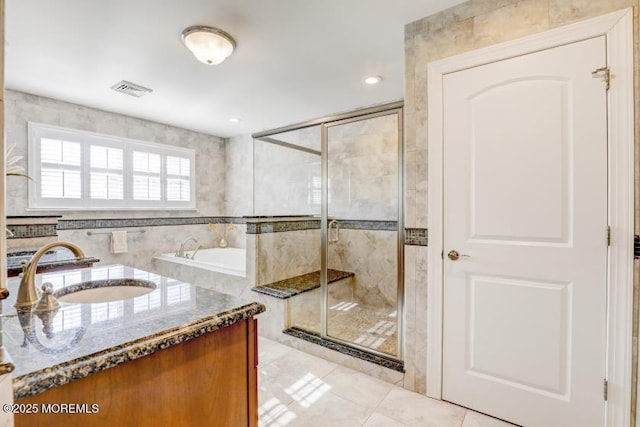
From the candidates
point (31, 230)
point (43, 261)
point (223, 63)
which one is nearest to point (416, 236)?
point (223, 63)

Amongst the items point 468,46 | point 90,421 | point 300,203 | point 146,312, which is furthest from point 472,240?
point 300,203

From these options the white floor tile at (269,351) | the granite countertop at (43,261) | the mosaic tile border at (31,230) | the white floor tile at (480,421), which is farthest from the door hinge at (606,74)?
the mosaic tile border at (31,230)

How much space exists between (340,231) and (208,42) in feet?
7.13

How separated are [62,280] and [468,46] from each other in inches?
97.1

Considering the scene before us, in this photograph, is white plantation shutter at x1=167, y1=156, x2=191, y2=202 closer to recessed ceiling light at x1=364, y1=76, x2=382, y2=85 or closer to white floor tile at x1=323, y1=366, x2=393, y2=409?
recessed ceiling light at x1=364, y1=76, x2=382, y2=85

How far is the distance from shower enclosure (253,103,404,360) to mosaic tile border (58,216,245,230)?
171 cm

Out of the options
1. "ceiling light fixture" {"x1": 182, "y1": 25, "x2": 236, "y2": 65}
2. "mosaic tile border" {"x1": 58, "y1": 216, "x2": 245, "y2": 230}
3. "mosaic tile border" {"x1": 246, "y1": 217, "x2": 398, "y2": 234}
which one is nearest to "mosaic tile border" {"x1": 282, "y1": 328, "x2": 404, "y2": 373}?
"mosaic tile border" {"x1": 246, "y1": 217, "x2": 398, "y2": 234}

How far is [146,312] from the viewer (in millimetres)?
940

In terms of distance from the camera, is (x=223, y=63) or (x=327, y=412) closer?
(x=327, y=412)

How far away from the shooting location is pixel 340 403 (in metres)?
1.95

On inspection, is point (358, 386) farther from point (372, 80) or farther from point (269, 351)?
point (372, 80)

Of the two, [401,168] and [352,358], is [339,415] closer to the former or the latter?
[352,358]

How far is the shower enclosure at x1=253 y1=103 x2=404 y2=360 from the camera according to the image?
9.56ft

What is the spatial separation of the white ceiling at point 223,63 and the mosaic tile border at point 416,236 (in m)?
1.40
